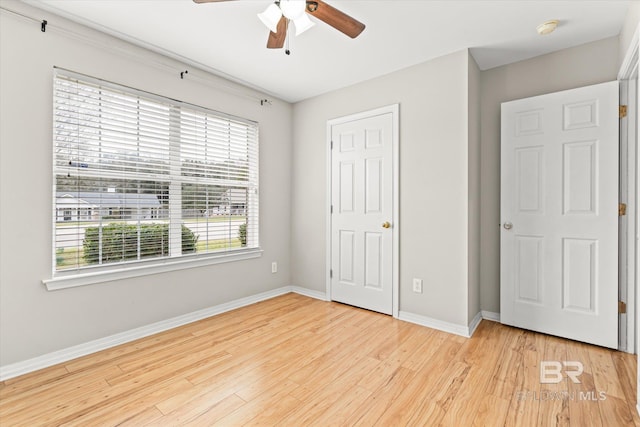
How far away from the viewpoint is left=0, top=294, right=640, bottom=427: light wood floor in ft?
5.46

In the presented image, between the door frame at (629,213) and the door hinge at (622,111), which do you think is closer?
the door frame at (629,213)

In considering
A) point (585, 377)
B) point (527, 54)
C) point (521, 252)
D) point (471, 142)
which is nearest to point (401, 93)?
point (471, 142)

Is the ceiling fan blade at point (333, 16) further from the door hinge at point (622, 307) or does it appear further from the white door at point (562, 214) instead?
the door hinge at point (622, 307)

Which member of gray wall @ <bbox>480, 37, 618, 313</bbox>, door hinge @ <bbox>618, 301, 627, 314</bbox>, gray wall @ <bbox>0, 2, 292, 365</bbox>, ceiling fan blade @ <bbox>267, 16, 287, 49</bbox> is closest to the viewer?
ceiling fan blade @ <bbox>267, 16, 287, 49</bbox>

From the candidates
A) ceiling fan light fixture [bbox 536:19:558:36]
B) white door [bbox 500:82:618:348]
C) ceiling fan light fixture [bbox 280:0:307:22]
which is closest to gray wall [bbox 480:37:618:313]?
white door [bbox 500:82:618:348]

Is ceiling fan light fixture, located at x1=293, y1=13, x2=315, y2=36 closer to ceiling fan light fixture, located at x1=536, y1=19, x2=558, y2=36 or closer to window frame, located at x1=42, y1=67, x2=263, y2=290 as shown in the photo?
window frame, located at x1=42, y1=67, x2=263, y2=290

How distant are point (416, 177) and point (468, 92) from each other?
866 millimetres

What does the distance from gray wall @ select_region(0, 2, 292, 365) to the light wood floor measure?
26cm

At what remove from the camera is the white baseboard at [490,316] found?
9.82 ft

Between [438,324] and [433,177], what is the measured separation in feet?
4.56

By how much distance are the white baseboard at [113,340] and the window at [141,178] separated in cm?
57

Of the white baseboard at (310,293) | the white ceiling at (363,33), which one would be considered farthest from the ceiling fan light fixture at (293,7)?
the white baseboard at (310,293)

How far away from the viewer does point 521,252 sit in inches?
110

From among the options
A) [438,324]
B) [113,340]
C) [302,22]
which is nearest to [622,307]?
[438,324]
